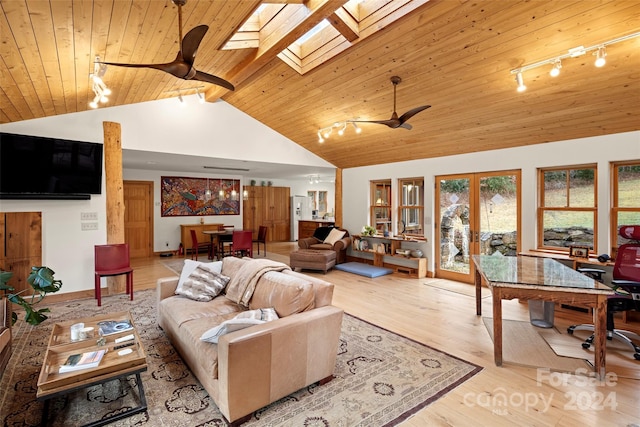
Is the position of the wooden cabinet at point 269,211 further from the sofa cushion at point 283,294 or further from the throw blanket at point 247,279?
the sofa cushion at point 283,294

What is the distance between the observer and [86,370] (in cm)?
190

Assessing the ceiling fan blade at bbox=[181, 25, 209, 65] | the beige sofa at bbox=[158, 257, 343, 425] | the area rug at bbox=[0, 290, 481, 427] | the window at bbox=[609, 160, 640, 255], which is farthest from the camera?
→ the window at bbox=[609, 160, 640, 255]

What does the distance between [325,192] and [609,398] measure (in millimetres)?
11135

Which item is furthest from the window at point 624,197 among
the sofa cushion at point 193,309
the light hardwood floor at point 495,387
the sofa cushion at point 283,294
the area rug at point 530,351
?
the sofa cushion at point 193,309

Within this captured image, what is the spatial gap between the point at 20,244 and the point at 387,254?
600 centimetres

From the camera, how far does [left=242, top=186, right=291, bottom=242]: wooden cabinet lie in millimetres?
10648

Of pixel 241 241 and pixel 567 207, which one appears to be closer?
pixel 567 207

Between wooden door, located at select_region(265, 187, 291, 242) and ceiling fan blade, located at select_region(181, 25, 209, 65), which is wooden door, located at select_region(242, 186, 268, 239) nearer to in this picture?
wooden door, located at select_region(265, 187, 291, 242)

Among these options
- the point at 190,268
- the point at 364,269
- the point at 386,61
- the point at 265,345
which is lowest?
the point at 364,269

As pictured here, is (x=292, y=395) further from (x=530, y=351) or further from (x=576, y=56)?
(x=576, y=56)

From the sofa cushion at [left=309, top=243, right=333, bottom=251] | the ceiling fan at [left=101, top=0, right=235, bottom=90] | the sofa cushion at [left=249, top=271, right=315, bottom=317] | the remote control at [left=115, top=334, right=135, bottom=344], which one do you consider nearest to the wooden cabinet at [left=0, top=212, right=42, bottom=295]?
the remote control at [left=115, top=334, right=135, bottom=344]

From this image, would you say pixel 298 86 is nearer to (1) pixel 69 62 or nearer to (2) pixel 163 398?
(1) pixel 69 62

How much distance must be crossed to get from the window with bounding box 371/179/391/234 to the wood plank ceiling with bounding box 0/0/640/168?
200cm

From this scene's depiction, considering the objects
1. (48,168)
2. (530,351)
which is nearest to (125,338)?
(48,168)
